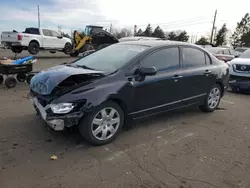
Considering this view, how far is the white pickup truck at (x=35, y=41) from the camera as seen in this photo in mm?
15359

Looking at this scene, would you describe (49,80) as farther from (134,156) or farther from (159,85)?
(159,85)

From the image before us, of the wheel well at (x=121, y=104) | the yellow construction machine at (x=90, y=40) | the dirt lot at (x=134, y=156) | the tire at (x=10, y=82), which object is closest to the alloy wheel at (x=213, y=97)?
the dirt lot at (x=134, y=156)

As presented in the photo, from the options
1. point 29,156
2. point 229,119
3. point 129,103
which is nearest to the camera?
point 29,156

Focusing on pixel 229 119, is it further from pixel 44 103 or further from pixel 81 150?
pixel 44 103

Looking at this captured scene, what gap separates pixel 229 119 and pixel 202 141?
158 cm

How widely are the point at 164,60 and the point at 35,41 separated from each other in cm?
1387

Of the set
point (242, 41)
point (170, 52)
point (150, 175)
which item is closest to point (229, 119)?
point (170, 52)

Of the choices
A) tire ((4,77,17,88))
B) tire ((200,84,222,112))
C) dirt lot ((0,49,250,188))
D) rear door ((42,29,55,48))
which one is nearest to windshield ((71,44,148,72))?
dirt lot ((0,49,250,188))

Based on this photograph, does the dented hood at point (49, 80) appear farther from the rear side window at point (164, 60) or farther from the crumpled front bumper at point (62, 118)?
the rear side window at point (164, 60)

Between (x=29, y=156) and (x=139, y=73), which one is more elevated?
(x=139, y=73)

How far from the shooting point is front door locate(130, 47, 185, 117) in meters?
4.10

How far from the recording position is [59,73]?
3.73 metres

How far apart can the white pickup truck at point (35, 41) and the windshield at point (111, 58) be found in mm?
12306

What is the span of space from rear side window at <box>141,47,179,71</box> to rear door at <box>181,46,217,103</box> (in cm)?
20
